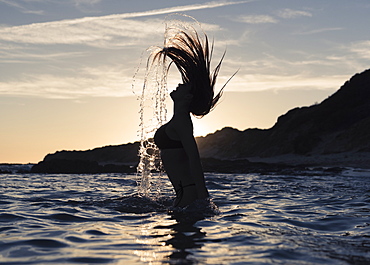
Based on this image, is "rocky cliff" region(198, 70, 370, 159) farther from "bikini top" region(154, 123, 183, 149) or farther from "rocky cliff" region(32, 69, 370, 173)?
"bikini top" region(154, 123, 183, 149)

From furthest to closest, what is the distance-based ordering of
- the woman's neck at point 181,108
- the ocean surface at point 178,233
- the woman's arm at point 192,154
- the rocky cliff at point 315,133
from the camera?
the rocky cliff at point 315,133
the woman's neck at point 181,108
the woman's arm at point 192,154
the ocean surface at point 178,233

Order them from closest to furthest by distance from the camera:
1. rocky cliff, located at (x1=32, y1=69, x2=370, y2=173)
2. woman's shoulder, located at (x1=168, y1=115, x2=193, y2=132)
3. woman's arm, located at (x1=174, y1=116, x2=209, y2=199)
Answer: woman's arm, located at (x1=174, y1=116, x2=209, y2=199) → woman's shoulder, located at (x1=168, y1=115, x2=193, y2=132) → rocky cliff, located at (x1=32, y1=69, x2=370, y2=173)

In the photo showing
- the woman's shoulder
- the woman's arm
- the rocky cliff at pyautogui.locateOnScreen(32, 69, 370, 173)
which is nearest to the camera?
the woman's arm

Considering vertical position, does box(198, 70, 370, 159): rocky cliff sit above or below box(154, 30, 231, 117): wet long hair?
above

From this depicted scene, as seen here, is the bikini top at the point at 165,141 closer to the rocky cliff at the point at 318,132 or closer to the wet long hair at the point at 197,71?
the wet long hair at the point at 197,71

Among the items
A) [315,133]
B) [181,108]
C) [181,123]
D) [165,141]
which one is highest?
[315,133]

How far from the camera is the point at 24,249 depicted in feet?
12.2

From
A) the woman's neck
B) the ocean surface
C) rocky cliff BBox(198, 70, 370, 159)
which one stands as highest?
rocky cliff BBox(198, 70, 370, 159)

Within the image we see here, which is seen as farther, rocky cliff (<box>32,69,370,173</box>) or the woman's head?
rocky cliff (<box>32,69,370,173</box>)

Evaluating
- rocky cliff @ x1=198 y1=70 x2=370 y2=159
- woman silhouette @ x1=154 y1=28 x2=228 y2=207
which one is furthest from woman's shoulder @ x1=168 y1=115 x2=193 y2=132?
rocky cliff @ x1=198 y1=70 x2=370 y2=159

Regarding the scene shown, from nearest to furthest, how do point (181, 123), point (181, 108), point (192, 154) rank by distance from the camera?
point (192, 154)
point (181, 123)
point (181, 108)

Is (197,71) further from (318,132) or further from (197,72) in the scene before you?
(318,132)

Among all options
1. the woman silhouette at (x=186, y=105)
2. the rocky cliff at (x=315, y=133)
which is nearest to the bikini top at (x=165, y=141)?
the woman silhouette at (x=186, y=105)

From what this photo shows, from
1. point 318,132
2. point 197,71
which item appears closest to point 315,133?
point 318,132
